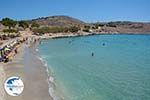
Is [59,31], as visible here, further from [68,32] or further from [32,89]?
[32,89]

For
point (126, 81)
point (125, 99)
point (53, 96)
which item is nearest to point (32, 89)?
point (53, 96)

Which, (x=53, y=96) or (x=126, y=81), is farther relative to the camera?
(x=126, y=81)

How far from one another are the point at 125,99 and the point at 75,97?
3822mm

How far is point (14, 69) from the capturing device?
3431 cm
